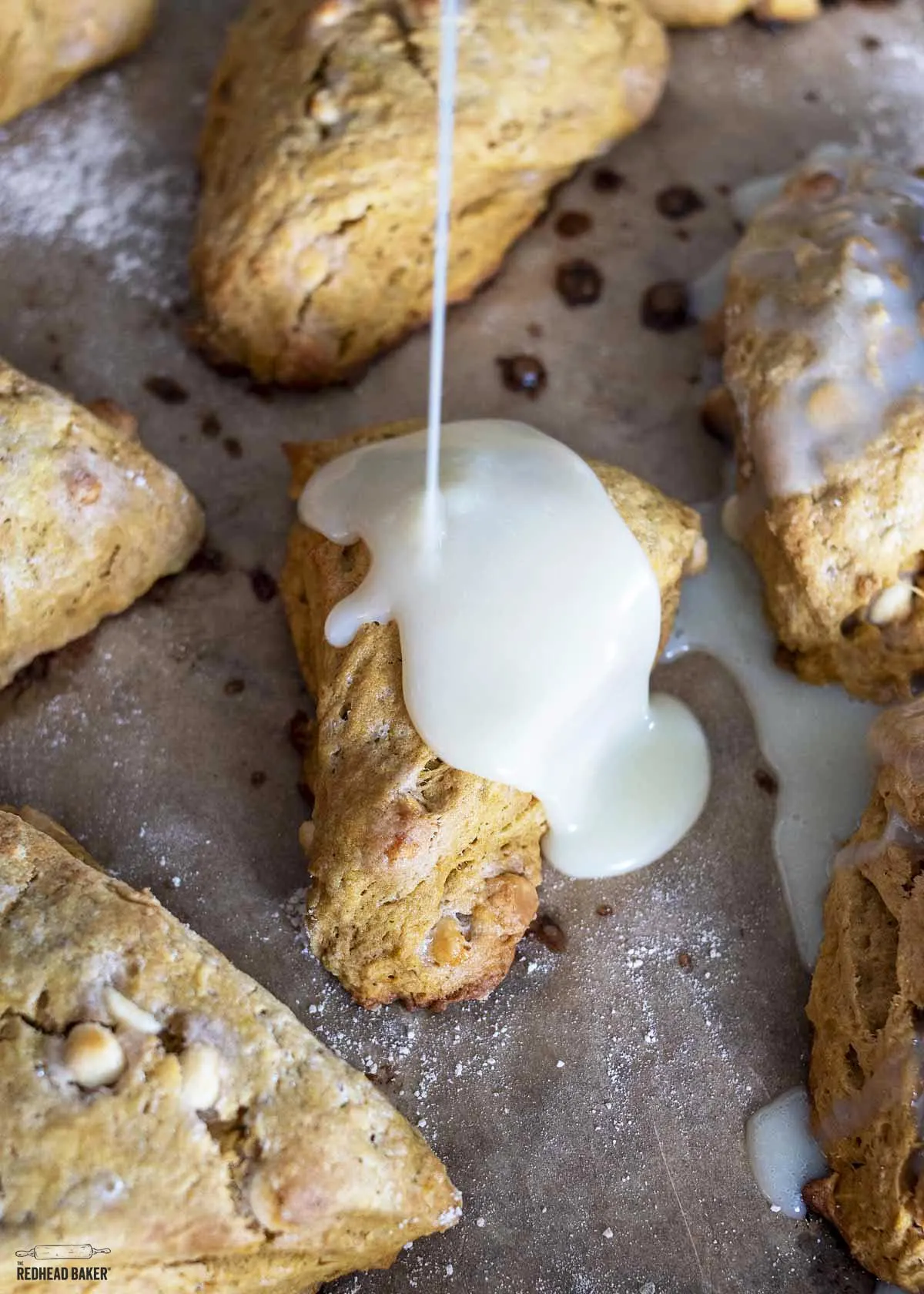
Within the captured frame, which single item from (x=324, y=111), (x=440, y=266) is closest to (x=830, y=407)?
(x=440, y=266)

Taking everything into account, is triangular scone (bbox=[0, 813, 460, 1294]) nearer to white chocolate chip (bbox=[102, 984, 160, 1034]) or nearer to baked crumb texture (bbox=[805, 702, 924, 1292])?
white chocolate chip (bbox=[102, 984, 160, 1034])

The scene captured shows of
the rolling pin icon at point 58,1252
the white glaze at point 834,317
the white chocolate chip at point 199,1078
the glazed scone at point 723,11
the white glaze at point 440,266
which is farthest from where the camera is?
the glazed scone at point 723,11

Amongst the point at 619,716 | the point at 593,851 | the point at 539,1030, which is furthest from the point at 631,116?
the point at 539,1030

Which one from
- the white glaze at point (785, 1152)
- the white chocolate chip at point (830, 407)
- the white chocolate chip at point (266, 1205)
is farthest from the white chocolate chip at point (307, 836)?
the white chocolate chip at point (830, 407)

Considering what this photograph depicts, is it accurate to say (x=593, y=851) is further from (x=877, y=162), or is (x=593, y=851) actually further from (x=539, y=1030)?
(x=877, y=162)

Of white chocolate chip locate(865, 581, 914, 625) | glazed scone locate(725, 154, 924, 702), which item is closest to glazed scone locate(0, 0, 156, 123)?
glazed scone locate(725, 154, 924, 702)

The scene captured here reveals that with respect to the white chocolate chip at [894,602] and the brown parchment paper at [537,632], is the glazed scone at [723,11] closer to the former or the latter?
the brown parchment paper at [537,632]
